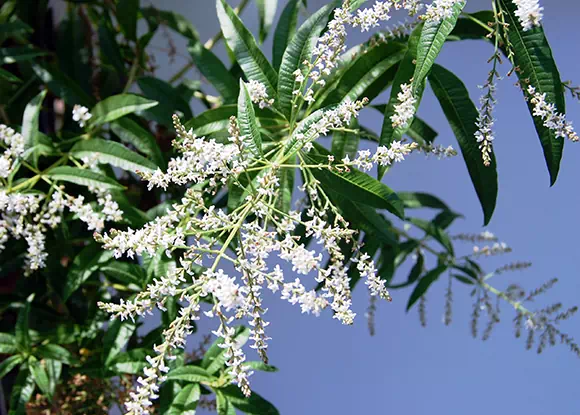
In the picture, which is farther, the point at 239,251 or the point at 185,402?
the point at 185,402

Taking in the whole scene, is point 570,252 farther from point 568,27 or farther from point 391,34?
point 391,34

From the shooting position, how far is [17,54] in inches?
40.8

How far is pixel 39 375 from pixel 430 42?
0.74 meters

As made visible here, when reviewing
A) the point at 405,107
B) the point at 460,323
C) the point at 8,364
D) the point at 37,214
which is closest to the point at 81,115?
the point at 37,214

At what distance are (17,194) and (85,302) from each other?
37 cm

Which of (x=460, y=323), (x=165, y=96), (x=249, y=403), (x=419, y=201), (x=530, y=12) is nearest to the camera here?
(x=530, y=12)

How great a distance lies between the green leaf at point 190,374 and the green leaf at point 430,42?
1.62 ft

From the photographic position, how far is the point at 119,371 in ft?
3.05

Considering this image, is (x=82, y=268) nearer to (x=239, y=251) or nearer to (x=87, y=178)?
(x=87, y=178)

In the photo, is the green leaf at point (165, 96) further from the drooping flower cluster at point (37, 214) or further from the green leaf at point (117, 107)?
the drooping flower cluster at point (37, 214)

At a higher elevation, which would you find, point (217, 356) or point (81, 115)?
point (81, 115)

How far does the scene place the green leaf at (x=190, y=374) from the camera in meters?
0.88

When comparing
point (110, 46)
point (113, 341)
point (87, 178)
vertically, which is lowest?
point (113, 341)

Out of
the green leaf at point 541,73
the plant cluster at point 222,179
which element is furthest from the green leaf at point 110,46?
the green leaf at point 541,73
